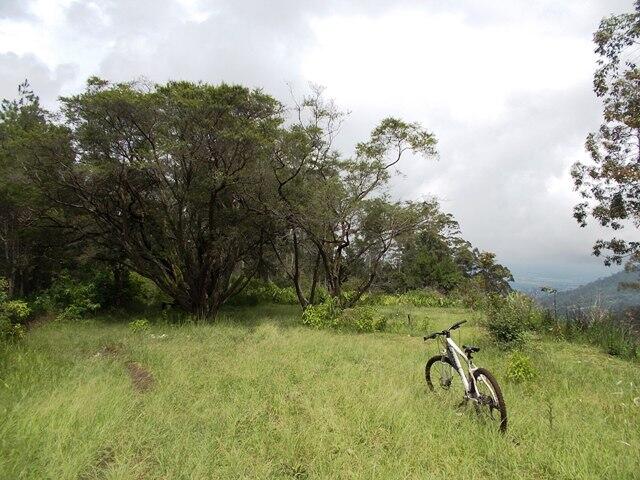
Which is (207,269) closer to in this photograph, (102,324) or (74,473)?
(102,324)

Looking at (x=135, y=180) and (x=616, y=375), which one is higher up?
(x=135, y=180)

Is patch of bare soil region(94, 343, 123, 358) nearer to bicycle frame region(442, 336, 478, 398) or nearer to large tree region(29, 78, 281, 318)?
large tree region(29, 78, 281, 318)

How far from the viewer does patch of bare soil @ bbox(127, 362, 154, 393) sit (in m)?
6.44

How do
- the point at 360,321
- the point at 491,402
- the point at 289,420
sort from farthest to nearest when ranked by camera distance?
the point at 360,321
the point at 289,420
the point at 491,402

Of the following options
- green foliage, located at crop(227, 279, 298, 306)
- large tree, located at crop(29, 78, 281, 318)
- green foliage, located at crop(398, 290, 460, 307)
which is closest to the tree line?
large tree, located at crop(29, 78, 281, 318)

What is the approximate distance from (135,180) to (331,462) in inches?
563

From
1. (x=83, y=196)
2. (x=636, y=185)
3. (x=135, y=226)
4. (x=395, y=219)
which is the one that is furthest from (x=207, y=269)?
(x=636, y=185)

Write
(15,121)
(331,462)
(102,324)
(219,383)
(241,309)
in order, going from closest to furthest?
(331,462)
(219,383)
(102,324)
(241,309)
(15,121)

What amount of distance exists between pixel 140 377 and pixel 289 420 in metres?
3.35

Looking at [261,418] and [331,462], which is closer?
[331,462]

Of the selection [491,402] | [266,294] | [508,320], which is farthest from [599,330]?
[266,294]

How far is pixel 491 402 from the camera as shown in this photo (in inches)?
188

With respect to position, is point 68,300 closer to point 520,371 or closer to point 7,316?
point 7,316

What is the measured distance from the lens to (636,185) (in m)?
15.2
